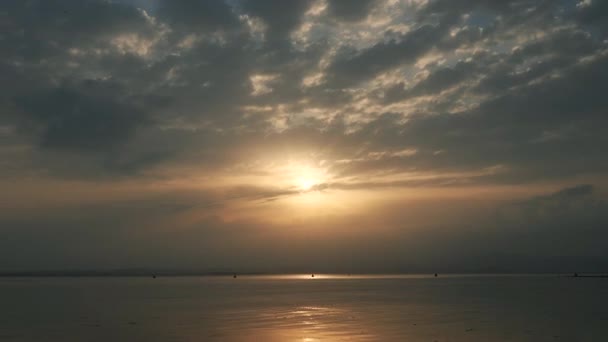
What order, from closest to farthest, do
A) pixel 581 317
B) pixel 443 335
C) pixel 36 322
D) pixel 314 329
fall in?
pixel 443 335 → pixel 314 329 → pixel 36 322 → pixel 581 317

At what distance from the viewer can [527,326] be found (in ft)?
132

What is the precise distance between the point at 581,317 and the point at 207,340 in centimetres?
3295

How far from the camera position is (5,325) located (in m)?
40.8

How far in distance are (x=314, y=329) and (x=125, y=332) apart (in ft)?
42.1

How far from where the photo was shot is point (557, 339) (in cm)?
3359

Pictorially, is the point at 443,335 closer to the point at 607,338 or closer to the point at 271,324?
the point at 607,338

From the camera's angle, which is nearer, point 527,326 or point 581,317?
point 527,326

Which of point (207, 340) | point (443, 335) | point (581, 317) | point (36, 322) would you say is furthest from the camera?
point (581, 317)

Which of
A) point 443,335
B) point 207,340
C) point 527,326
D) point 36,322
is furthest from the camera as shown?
point 36,322

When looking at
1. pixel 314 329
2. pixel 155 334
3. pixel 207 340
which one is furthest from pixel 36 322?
pixel 314 329

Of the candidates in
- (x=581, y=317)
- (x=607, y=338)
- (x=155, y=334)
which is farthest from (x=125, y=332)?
(x=581, y=317)

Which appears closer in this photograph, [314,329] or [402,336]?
[402,336]

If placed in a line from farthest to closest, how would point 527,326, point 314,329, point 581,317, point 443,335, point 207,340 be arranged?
point 581,317 → point 527,326 → point 314,329 → point 443,335 → point 207,340

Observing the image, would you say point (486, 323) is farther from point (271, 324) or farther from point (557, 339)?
point (271, 324)
